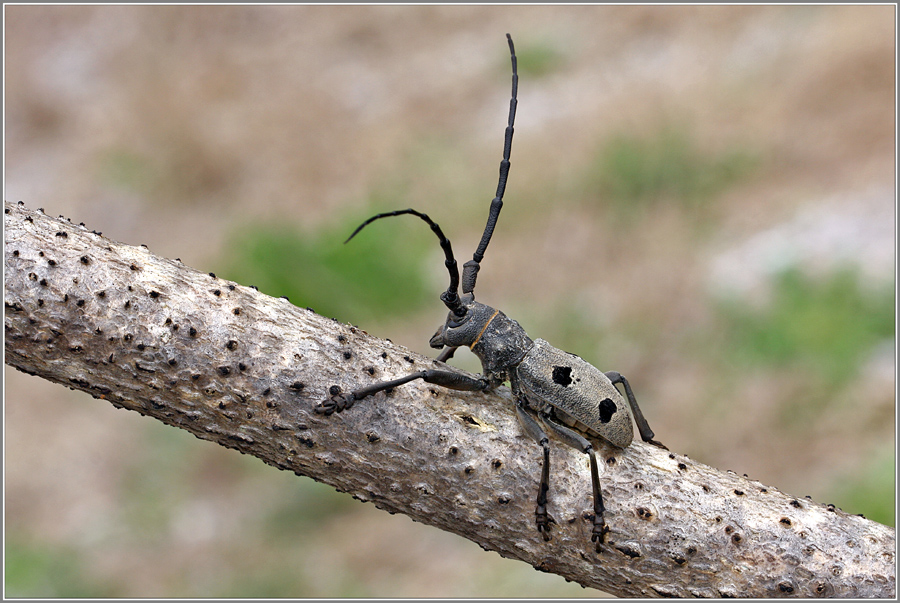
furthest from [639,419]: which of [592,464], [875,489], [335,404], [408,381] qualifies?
Result: [875,489]

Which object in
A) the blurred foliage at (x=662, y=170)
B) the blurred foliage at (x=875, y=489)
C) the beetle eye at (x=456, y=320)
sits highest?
the blurred foliage at (x=662, y=170)

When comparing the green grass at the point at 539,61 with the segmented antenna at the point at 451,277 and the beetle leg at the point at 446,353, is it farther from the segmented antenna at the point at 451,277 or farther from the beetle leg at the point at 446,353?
the segmented antenna at the point at 451,277

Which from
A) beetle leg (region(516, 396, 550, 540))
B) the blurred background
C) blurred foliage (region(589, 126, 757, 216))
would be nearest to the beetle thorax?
beetle leg (region(516, 396, 550, 540))

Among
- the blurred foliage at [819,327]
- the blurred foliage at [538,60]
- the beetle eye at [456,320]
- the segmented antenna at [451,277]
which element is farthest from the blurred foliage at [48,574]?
the blurred foliage at [538,60]

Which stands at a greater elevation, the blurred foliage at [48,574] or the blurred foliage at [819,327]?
the blurred foliage at [819,327]

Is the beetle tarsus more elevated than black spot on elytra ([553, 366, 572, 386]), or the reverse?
black spot on elytra ([553, 366, 572, 386])

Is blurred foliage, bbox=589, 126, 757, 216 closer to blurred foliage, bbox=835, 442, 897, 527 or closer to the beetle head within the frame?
blurred foliage, bbox=835, 442, 897, 527

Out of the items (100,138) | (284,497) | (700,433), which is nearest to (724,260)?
(700,433)

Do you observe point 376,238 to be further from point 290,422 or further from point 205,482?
point 290,422

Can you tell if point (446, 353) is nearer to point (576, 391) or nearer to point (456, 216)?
point (576, 391)
